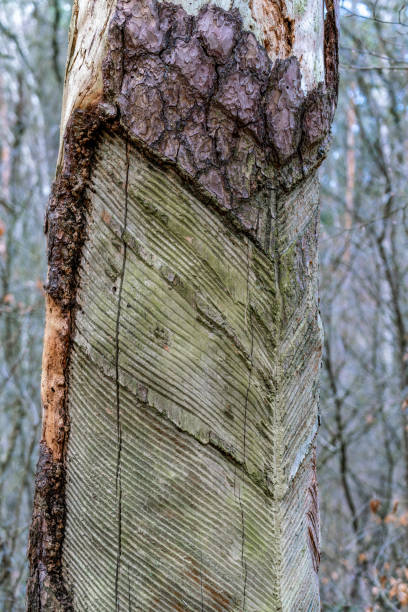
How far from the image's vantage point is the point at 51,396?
1068 millimetres

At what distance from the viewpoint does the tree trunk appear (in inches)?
35.7

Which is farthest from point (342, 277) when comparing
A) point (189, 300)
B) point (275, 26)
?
point (189, 300)

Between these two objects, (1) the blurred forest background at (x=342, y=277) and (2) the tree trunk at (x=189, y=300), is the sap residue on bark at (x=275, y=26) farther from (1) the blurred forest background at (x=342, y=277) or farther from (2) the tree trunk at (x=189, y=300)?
(1) the blurred forest background at (x=342, y=277)

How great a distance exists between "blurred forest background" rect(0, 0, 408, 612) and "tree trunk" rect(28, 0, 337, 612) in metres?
3.14

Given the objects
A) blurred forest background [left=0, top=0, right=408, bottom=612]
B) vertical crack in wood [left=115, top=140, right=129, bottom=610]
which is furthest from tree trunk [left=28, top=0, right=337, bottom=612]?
blurred forest background [left=0, top=0, right=408, bottom=612]

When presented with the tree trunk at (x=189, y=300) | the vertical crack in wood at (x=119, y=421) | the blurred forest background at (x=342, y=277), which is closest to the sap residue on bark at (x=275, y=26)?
the tree trunk at (x=189, y=300)

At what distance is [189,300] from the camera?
0.92m

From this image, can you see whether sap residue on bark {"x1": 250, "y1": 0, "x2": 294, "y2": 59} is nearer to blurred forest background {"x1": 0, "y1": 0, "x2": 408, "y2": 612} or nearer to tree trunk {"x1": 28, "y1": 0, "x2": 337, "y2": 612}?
tree trunk {"x1": 28, "y1": 0, "x2": 337, "y2": 612}

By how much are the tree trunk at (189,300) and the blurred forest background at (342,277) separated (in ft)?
10.3

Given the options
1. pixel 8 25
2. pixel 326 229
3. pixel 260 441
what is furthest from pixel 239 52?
pixel 8 25

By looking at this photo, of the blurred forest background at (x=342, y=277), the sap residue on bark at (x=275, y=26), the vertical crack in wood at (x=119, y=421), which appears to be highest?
the blurred forest background at (x=342, y=277)

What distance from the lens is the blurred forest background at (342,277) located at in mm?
4418

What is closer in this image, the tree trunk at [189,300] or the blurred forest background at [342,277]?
the tree trunk at [189,300]

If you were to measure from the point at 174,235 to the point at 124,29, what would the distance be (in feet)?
1.16
